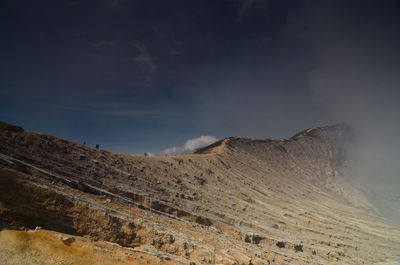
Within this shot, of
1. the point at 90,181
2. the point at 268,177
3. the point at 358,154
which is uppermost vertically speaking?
the point at 358,154

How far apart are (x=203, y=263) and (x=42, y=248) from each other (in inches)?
573

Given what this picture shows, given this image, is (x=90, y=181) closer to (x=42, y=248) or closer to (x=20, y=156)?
(x=20, y=156)

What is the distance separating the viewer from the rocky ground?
18.5 m

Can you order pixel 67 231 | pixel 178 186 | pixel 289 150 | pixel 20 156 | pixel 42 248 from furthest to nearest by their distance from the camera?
1. pixel 289 150
2. pixel 178 186
3. pixel 20 156
4. pixel 67 231
5. pixel 42 248

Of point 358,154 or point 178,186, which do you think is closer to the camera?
point 178,186

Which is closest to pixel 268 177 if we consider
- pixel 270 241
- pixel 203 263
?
pixel 270 241

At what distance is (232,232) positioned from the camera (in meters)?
38.8

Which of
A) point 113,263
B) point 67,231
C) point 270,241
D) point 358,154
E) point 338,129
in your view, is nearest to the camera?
point 113,263

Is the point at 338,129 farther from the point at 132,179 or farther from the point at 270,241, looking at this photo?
the point at 132,179

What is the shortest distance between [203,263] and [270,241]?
22.8m

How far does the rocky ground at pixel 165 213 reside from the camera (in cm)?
1848

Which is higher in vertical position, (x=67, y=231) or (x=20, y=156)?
(x=20, y=156)

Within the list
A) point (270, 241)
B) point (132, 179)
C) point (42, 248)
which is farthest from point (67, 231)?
point (270, 241)

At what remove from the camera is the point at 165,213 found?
34375mm
